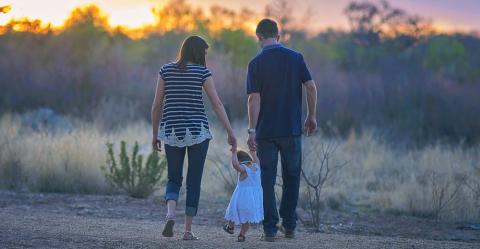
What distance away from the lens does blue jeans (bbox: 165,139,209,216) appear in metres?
8.70

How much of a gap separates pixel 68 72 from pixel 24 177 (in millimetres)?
14378

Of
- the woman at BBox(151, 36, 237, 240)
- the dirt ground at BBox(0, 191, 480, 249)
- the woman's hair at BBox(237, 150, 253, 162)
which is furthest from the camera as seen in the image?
the woman's hair at BBox(237, 150, 253, 162)

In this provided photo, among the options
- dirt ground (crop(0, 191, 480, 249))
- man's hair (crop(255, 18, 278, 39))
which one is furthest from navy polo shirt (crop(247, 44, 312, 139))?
dirt ground (crop(0, 191, 480, 249))

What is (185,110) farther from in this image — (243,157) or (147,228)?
(147,228)

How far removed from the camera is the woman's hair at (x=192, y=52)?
28.2 ft

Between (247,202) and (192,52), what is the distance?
1480 millimetres

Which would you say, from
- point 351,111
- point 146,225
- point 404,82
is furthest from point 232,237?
point 404,82

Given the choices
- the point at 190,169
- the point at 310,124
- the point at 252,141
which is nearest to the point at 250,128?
the point at 252,141

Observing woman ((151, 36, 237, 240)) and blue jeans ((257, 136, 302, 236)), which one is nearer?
woman ((151, 36, 237, 240))

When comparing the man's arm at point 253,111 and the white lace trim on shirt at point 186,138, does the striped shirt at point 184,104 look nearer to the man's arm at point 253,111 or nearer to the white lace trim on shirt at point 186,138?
the white lace trim on shirt at point 186,138

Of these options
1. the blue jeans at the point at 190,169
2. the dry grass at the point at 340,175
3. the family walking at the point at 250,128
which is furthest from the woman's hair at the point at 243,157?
the dry grass at the point at 340,175

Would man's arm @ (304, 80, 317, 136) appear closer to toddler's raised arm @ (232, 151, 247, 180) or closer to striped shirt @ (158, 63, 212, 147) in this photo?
toddler's raised arm @ (232, 151, 247, 180)

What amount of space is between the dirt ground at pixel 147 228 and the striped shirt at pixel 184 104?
97cm

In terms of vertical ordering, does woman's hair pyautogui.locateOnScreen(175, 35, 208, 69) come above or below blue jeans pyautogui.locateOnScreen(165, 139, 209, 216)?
above
